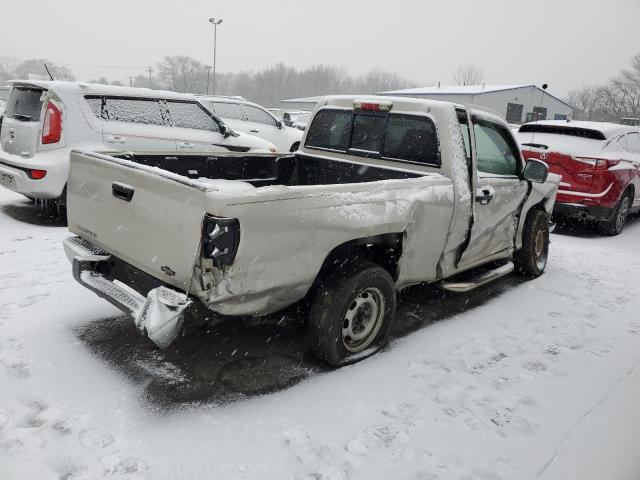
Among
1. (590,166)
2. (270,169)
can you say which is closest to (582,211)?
(590,166)

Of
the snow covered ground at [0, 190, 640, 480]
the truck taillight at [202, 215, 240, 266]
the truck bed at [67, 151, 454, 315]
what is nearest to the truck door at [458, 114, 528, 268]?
the truck bed at [67, 151, 454, 315]

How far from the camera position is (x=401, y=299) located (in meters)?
4.84

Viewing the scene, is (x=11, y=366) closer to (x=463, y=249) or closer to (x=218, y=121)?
(x=463, y=249)

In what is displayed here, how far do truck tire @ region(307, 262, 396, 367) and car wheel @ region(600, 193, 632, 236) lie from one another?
634cm

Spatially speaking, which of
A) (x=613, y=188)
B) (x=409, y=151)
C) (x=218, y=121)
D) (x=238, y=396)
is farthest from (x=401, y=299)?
(x=613, y=188)

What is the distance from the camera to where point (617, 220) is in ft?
27.7

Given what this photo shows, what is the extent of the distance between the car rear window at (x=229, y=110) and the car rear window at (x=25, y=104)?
5.26 metres

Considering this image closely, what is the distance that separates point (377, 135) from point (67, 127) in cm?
403

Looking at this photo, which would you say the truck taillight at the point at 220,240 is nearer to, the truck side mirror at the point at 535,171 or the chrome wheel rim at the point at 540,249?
the truck side mirror at the point at 535,171

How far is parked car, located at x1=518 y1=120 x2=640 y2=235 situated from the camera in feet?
25.5

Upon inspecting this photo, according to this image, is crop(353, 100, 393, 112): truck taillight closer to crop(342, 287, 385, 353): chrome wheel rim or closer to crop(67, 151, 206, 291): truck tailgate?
crop(342, 287, 385, 353): chrome wheel rim

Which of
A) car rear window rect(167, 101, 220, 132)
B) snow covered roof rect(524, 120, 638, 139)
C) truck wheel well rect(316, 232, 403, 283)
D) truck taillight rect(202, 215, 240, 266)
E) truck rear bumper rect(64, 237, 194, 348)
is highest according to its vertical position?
snow covered roof rect(524, 120, 638, 139)

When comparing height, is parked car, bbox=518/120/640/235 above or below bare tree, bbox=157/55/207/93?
below

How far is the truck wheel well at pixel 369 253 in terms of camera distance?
10.9 ft
